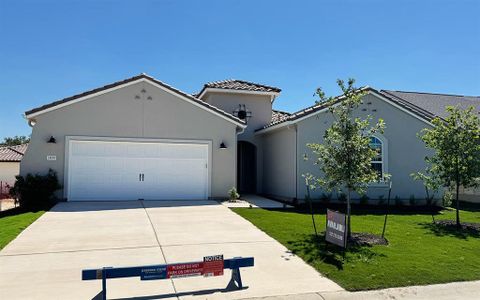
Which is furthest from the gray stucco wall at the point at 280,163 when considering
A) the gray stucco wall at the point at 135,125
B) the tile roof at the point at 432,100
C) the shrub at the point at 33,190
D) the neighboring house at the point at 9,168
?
the neighboring house at the point at 9,168

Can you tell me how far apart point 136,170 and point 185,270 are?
995cm

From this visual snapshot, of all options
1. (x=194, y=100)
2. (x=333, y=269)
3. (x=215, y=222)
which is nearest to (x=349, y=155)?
(x=333, y=269)

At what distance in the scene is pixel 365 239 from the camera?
29.4ft

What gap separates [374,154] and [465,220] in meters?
6.60

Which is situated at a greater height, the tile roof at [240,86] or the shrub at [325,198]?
the tile roof at [240,86]

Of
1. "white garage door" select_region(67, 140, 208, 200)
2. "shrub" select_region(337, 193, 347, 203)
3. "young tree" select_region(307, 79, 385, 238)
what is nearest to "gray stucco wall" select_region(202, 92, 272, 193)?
"white garage door" select_region(67, 140, 208, 200)

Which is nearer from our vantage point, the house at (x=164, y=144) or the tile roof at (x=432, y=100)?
the house at (x=164, y=144)

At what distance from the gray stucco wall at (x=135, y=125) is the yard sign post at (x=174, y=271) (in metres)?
9.84

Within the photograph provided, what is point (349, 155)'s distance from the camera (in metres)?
8.80

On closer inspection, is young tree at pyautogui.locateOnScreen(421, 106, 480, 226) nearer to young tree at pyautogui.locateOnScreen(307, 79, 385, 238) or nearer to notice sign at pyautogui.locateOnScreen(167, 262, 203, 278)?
young tree at pyautogui.locateOnScreen(307, 79, 385, 238)

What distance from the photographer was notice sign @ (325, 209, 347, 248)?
7344 mm

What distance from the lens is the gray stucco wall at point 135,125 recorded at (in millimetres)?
13945

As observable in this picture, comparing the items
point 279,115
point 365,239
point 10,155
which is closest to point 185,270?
point 365,239

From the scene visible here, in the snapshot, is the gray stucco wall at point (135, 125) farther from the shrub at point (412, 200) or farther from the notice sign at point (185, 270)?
the notice sign at point (185, 270)
